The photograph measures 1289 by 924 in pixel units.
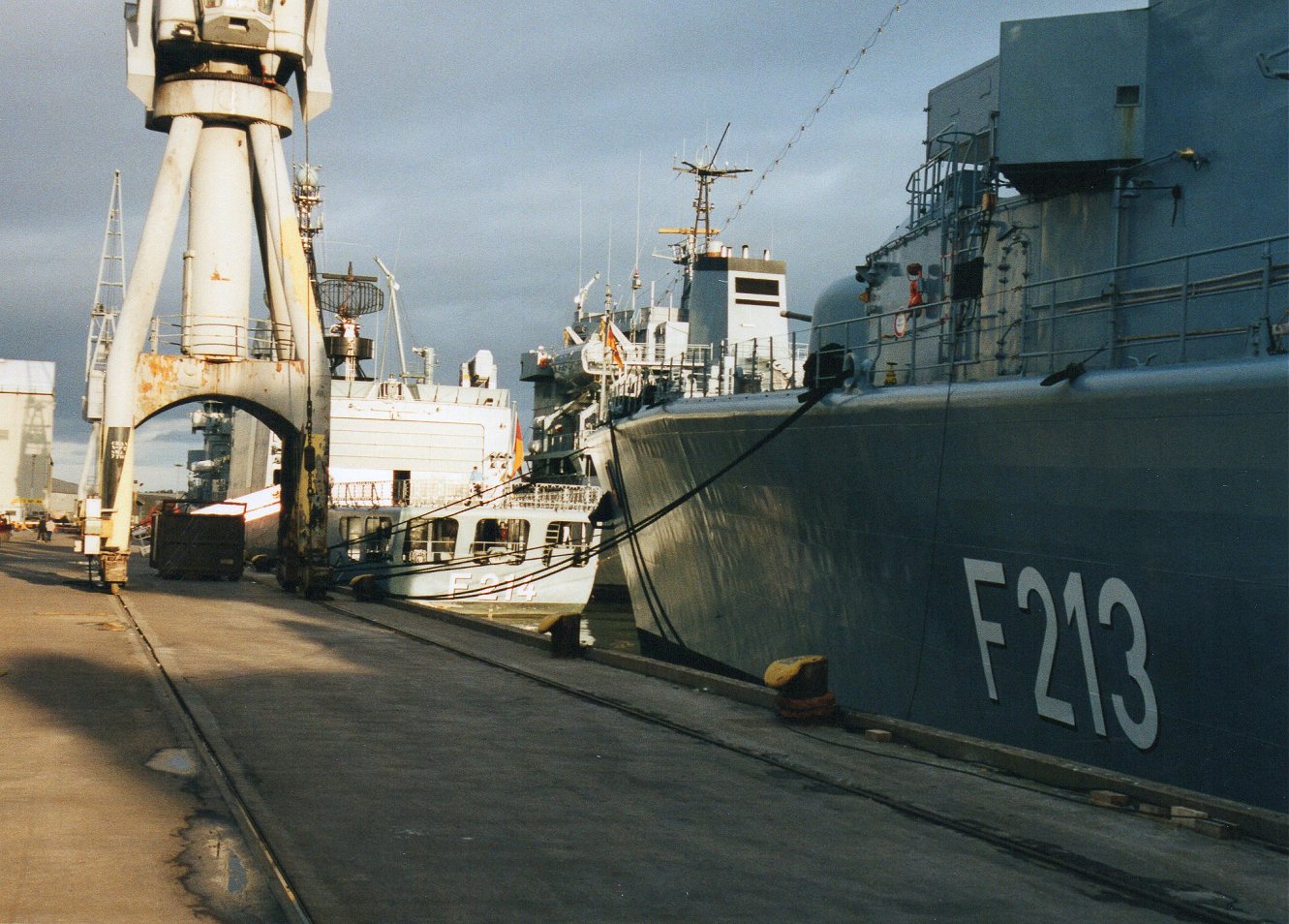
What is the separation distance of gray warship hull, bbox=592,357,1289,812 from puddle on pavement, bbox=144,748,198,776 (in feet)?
19.3

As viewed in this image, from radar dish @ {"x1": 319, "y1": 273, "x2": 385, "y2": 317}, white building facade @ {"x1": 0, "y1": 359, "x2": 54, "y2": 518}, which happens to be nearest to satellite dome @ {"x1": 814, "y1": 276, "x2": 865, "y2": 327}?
A: radar dish @ {"x1": 319, "y1": 273, "x2": 385, "y2": 317}

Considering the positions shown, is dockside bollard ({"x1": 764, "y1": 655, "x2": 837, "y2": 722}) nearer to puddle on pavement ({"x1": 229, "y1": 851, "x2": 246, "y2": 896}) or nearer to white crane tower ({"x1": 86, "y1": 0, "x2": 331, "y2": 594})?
puddle on pavement ({"x1": 229, "y1": 851, "x2": 246, "y2": 896})

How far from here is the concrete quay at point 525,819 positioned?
5336 millimetres

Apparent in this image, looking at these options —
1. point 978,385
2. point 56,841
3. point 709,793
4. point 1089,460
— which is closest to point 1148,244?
point 978,385

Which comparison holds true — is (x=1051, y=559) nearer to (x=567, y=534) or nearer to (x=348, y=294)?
(x=567, y=534)

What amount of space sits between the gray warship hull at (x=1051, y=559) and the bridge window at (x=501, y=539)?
49.6ft

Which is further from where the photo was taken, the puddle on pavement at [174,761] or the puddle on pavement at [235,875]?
the puddle on pavement at [174,761]

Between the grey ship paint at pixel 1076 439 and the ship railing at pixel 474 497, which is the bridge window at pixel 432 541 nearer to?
the ship railing at pixel 474 497

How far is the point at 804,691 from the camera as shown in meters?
10.0

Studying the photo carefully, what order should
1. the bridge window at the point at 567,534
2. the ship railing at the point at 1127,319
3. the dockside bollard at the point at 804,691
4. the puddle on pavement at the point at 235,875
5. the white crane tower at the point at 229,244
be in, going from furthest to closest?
the bridge window at the point at 567,534 < the white crane tower at the point at 229,244 < the dockside bollard at the point at 804,691 < the ship railing at the point at 1127,319 < the puddle on pavement at the point at 235,875

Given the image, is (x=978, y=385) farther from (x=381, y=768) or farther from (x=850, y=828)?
(x=381, y=768)

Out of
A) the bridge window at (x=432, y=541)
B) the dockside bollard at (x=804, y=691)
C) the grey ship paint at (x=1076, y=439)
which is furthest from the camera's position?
the bridge window at (x=432, y=541)

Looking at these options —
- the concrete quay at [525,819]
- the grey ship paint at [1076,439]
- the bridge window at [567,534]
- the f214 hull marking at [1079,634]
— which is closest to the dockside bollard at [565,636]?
the grey ship paint at [1076,439]

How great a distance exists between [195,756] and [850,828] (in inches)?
162
